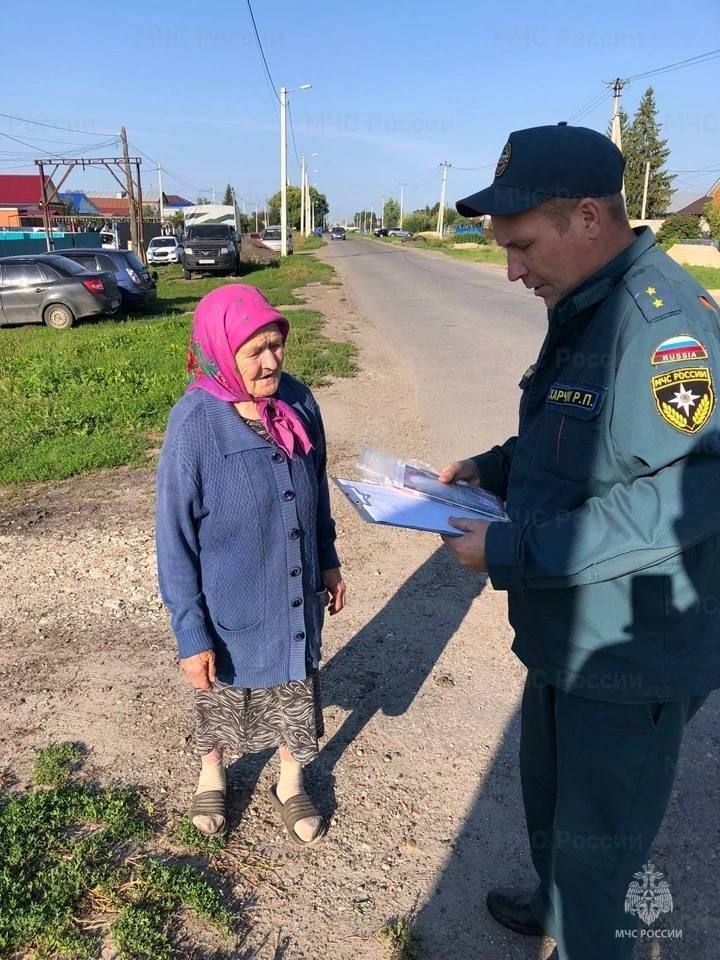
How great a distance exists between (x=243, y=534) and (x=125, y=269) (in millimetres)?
16428

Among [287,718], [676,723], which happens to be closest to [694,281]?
[676,723]

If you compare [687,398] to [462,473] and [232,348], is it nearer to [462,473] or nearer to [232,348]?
[462,473]

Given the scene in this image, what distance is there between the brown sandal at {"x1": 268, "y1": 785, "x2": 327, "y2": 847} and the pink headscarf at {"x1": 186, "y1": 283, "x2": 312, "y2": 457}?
1.24 metres

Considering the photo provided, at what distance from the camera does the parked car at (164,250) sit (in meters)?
36.3

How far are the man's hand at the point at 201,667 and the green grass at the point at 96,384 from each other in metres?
4.08

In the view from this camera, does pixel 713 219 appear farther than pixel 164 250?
Yes

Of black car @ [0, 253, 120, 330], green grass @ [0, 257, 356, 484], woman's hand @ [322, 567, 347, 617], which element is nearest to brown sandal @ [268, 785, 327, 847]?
woman's hand @ [322, 567, 347, 617]

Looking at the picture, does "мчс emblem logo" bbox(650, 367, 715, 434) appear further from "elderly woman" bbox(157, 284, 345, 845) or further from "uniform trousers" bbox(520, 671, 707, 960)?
"elderly woman" bbox(157, 284, 345, 845)

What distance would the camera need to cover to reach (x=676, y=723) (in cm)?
160

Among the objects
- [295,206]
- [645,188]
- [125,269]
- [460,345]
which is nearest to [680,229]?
[645,188]

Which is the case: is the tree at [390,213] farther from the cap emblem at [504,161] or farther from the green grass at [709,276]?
the cap emblem at [504,161]

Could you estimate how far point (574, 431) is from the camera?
4.88 ft

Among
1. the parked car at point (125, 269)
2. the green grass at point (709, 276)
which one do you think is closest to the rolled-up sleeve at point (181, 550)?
the parked car at point (125, 269)

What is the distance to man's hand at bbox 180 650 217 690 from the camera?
2.20 m
